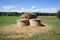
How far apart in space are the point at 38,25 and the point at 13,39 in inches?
262

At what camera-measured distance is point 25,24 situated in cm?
1504

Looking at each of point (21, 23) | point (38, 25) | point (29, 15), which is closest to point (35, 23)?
point (38, 25)

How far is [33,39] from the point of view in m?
8.59

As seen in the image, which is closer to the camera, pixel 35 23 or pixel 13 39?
pixel 13 39

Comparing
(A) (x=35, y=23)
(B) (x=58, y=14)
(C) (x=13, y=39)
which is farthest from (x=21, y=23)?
(B) (x=58, y=14)

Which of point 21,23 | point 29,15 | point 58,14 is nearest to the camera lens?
point 21,23

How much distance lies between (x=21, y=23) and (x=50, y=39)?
6.61 metres

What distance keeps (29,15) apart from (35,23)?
2.56 metres

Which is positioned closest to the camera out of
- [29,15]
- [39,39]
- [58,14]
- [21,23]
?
[39,39]

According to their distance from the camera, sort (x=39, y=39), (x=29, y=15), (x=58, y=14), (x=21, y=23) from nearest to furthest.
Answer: (x=39, y=39), (x=21, y=23), (x=29, y=15), (x=58, y=14)

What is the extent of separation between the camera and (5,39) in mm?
8594

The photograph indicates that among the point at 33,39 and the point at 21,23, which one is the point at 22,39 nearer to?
the point at 33,39

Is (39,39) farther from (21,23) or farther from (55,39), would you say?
(21,23)

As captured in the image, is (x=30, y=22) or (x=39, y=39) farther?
(x=30, y=22)
